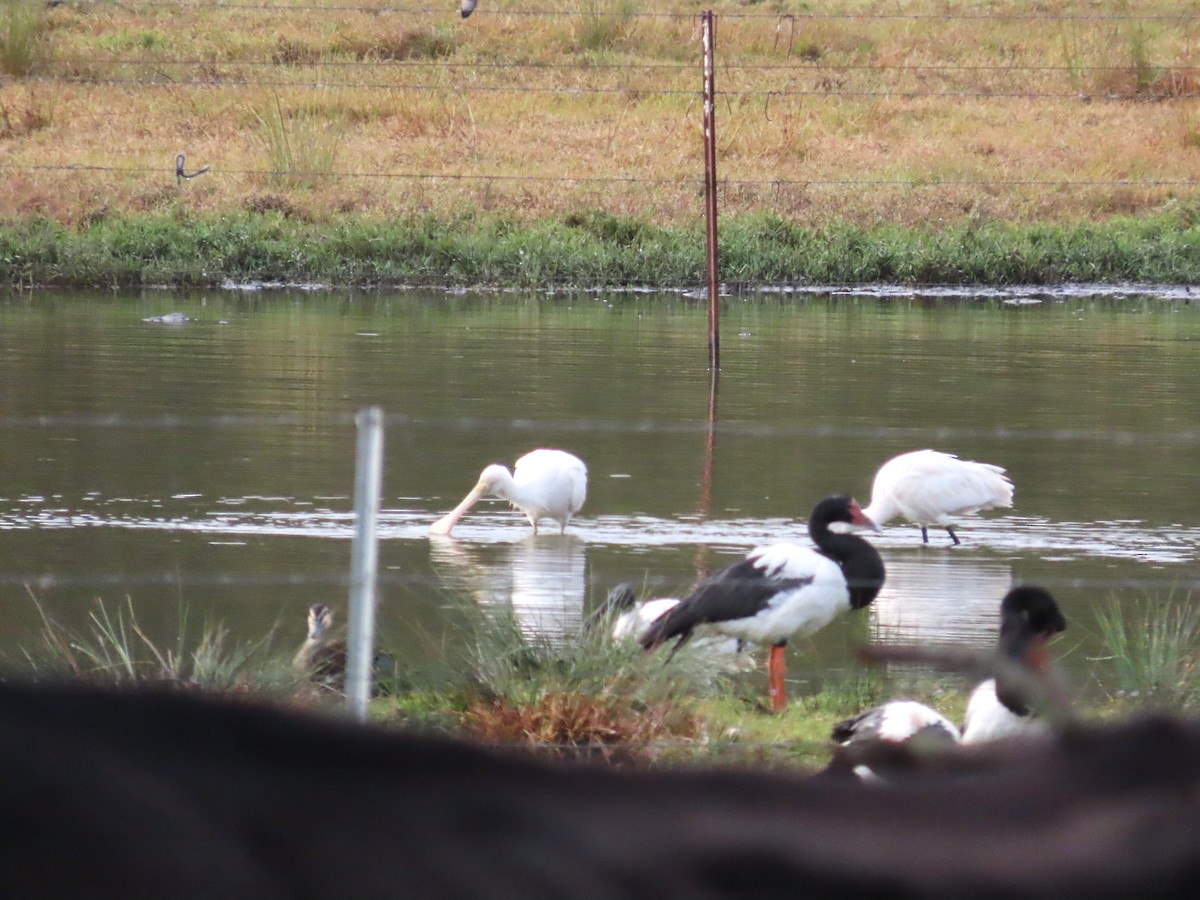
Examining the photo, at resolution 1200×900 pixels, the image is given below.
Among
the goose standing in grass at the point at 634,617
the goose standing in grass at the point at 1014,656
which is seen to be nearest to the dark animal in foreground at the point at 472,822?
the goose standing in grass at the point at 1014,656

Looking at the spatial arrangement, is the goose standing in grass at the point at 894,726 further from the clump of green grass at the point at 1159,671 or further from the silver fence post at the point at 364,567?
the silver fence post at the point at 364,567

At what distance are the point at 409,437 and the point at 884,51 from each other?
29.5 m

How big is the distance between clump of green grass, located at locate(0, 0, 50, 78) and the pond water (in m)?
12.6

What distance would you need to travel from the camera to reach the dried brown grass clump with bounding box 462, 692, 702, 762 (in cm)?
477

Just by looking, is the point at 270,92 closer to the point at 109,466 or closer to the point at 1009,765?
the point at 109,466

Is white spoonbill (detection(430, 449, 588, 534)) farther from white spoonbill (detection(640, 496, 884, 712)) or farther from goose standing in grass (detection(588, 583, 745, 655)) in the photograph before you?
white spoonbill (detection(640, 496, 884, 712))

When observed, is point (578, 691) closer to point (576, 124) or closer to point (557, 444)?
point (557, 444)

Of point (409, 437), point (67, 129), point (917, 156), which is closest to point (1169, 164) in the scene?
point (917, 156)

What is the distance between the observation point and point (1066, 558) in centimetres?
815

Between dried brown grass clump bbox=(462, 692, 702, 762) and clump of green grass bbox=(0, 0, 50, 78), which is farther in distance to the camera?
clump of green grass bbox=(0, 0, 50, 78)

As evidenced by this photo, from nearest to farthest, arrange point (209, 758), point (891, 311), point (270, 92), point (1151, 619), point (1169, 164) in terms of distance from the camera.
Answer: point (209, 758) → point (1151, 619) → point (891, 311) → point (1169, 164) → point (270, 92)

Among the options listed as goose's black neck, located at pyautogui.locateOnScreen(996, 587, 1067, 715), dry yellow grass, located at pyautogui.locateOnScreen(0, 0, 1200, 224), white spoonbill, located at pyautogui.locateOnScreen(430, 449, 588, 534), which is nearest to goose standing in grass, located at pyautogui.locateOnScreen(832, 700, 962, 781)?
goose's black neck, located at pyautogui.locateOnScreen(996, 587, 1067, 715)

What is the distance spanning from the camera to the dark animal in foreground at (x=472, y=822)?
860mm

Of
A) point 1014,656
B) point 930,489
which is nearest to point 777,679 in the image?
point 1014,656
